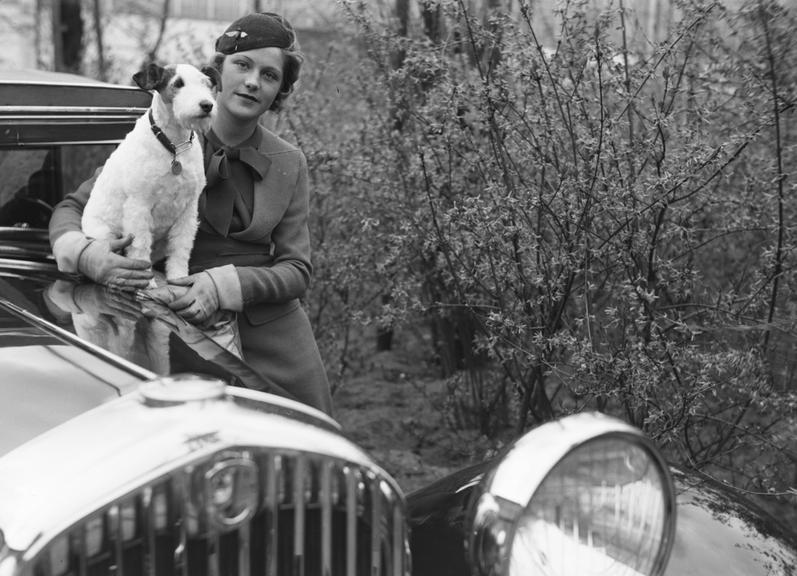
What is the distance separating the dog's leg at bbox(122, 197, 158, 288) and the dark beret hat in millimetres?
514

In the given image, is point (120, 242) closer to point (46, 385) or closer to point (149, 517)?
point (46, 385)

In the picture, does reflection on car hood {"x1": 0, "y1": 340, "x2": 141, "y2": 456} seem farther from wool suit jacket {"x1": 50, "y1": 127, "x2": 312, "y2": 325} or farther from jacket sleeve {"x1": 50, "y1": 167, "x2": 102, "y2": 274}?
wool suit jacket {"x1": 50, "y1": 127, "x2": 312, "y2": 325}

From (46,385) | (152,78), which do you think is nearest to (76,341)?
(46,385)

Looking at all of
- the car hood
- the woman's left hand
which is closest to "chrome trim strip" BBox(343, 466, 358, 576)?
the car hood

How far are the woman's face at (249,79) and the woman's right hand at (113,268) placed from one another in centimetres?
54

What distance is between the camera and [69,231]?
2592mm

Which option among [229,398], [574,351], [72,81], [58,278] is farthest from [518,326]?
[229,398]

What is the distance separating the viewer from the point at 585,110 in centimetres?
305

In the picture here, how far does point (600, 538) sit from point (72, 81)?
2216 mm

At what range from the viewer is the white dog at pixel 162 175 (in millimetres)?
2562

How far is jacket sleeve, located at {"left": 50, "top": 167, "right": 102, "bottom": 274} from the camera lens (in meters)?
2.50

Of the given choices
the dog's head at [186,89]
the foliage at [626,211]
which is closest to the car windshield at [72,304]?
the dog's head at [186,89]

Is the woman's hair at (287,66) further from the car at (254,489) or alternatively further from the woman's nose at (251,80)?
the car at (254,489)

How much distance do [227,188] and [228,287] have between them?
0.36m
